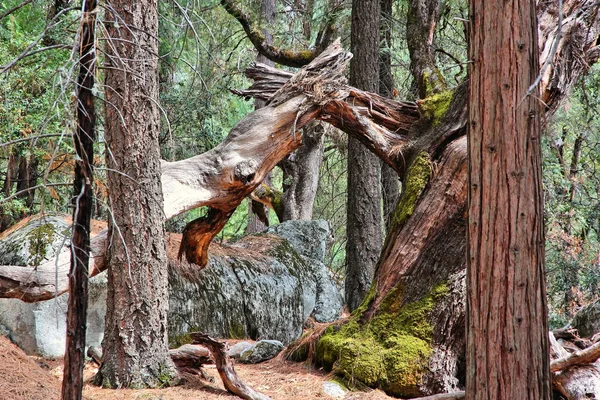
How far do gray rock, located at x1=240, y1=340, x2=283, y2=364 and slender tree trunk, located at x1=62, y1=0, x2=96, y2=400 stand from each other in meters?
3.95

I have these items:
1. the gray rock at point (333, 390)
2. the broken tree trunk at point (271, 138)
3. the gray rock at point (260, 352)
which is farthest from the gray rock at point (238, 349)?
the gray rock at point (333, 390)

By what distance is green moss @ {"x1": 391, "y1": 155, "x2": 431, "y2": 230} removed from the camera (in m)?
7.09

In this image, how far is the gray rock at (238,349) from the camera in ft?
25.2

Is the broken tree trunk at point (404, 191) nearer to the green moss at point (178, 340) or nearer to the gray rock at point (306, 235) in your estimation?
the green moss at point (178, 340)

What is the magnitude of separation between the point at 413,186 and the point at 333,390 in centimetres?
251

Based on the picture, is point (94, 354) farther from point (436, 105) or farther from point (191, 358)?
point (436, 105)

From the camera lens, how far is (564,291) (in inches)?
471

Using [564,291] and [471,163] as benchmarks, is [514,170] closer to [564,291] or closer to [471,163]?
[471,163]

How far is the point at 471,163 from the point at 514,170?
0.31m

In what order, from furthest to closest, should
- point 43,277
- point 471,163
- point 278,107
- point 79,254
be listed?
1. point 278,107
2. point 43,277
3. point 471,163
4. point 79,254

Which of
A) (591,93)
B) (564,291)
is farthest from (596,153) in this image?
(564,291)

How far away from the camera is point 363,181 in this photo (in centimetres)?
960

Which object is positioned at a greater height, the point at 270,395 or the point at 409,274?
the point at 409,274

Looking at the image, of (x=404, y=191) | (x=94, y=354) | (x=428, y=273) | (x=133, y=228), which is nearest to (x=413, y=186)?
(x=404, y=191)
